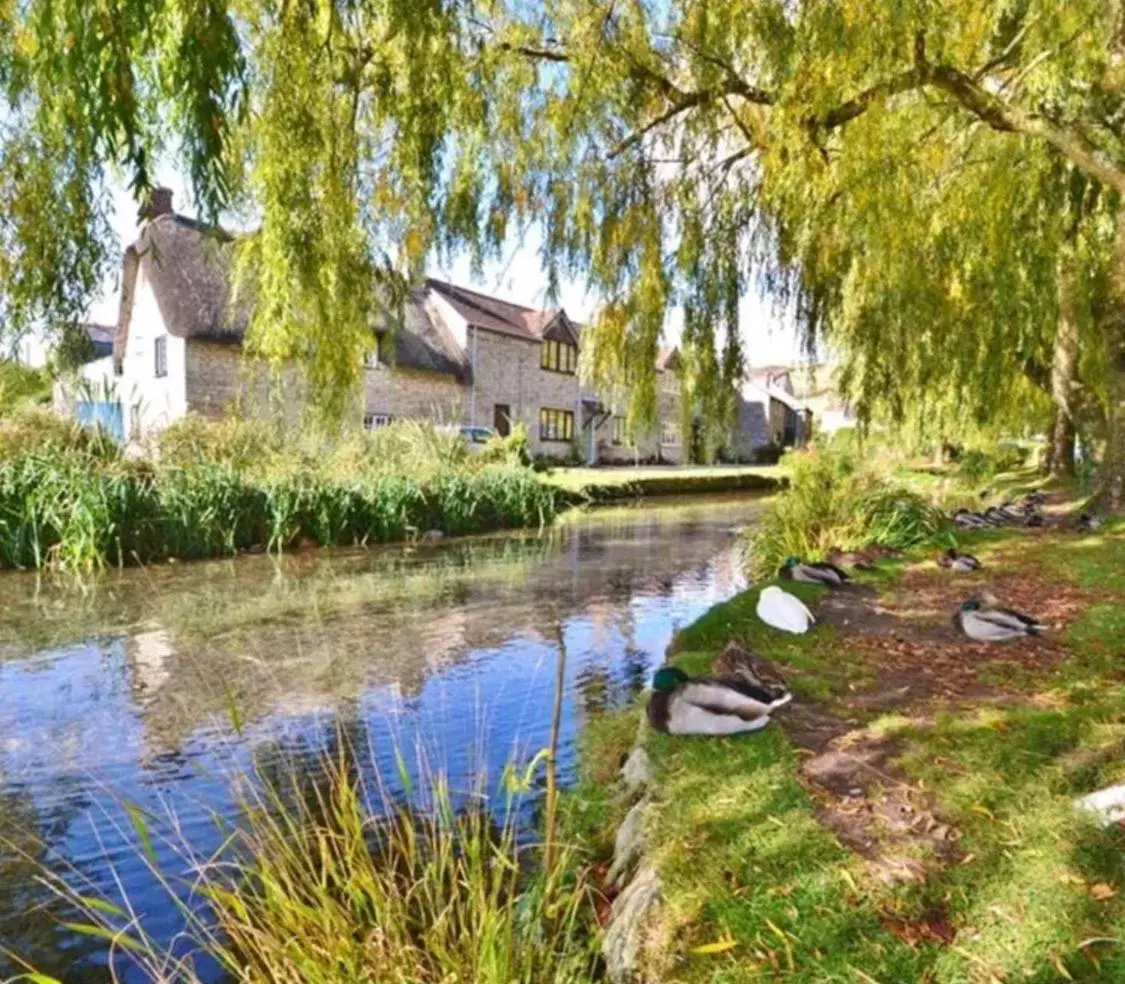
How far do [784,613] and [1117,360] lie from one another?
211 inches

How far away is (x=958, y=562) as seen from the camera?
24.6 feet

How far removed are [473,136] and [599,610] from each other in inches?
190

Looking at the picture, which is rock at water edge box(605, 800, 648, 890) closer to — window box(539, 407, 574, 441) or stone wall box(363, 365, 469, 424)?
stone wall box(363, 365, 469, 424)

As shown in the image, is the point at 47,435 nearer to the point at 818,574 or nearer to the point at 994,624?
the point at 818,574

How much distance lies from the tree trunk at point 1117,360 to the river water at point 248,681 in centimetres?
416

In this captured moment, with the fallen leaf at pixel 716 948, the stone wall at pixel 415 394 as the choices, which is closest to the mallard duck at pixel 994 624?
the fallen leaf at pixel 716 948

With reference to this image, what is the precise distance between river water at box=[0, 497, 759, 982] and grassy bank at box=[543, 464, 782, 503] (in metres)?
8.50

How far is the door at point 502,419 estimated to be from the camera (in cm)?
2992

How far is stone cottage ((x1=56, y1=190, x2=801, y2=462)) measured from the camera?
66.1 feet

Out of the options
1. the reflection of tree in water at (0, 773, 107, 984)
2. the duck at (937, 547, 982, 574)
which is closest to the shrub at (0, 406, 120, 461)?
the reflection of tree in water at (0, 773, 107, 984)

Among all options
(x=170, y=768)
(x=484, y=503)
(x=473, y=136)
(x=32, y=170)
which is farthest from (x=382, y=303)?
(x=484, y=503)

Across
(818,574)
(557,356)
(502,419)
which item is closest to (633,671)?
(818,574)

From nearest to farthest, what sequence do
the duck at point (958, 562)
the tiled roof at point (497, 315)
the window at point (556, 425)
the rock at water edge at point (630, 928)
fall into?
the rock at water edge at point (630, 928)
the duck at point (958, 562)
the tiled roof at point (497, 315)
the window at point (556, 425)

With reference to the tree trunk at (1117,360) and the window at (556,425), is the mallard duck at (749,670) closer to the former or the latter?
the tree trunk at (1117,360)
